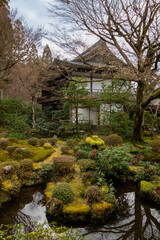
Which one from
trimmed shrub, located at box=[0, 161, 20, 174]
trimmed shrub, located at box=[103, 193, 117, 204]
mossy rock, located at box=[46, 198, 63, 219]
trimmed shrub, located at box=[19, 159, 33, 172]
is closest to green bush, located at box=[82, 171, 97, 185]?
trimmed shrub, located at box=[103, 193, 117, 204]

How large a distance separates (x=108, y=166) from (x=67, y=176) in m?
1.43

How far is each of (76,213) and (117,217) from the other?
41.1 inches

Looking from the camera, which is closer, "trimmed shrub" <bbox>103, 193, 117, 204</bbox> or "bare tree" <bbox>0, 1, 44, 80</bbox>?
"trimmed shrub" <bbox>103, 193, 117, 204</bbox>

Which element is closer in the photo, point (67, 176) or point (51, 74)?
point (67, 176)

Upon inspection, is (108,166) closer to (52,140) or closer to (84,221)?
(84,221)

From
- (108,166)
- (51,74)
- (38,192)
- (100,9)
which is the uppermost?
(100,9)

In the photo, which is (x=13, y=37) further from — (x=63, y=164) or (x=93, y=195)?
(x=93, y=195)

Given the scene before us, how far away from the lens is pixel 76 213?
3785mm

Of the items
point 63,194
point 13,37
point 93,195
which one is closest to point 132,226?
point 93,195

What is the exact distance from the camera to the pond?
344 cm

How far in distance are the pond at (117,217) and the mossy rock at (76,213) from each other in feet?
0.78

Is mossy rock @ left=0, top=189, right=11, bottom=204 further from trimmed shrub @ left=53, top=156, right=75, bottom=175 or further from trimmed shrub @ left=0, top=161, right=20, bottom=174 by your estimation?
trimmed shrub @ left=53, top=156, right=75, bottom=175

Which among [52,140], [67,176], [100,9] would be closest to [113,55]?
[100,9]

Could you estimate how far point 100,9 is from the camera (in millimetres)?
6609
